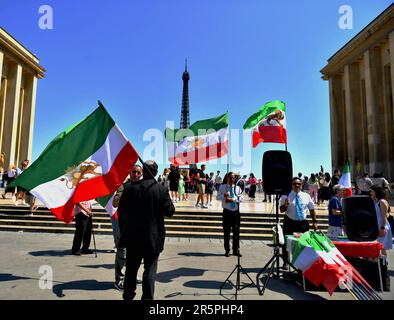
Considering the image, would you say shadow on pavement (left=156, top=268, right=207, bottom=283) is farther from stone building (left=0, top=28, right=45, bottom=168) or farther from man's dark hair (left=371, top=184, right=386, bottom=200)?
stone building (left=0, top=28, right=45, bottom=168)

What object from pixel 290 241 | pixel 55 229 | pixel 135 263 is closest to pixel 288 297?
pixel 290 241

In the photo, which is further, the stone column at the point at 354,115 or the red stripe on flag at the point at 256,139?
the stone column at the point at 354,115

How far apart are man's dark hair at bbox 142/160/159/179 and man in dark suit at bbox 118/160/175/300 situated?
20 cm

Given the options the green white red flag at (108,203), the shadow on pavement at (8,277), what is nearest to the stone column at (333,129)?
the green white red flag at (108,203)

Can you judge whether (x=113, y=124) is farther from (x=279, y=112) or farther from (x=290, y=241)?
(x=279, y=112)

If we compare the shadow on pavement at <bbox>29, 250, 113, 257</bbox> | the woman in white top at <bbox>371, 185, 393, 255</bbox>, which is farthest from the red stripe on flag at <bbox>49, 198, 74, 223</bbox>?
the woman in white top at <bbox>371, 185, 393, 255</bbox>

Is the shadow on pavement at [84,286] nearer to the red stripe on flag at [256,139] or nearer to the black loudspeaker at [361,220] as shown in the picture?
the black loudspeaker at [361,220]

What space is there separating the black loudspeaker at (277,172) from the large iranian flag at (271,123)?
190 inches

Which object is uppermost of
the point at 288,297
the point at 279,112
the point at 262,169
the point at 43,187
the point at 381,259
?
the point at 279,112

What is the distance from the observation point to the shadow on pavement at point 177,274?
19.4ft

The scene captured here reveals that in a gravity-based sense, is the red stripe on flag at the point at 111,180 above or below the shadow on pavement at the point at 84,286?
above

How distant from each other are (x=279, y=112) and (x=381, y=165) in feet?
81.1

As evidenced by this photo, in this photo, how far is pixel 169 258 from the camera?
7746 millimetres
